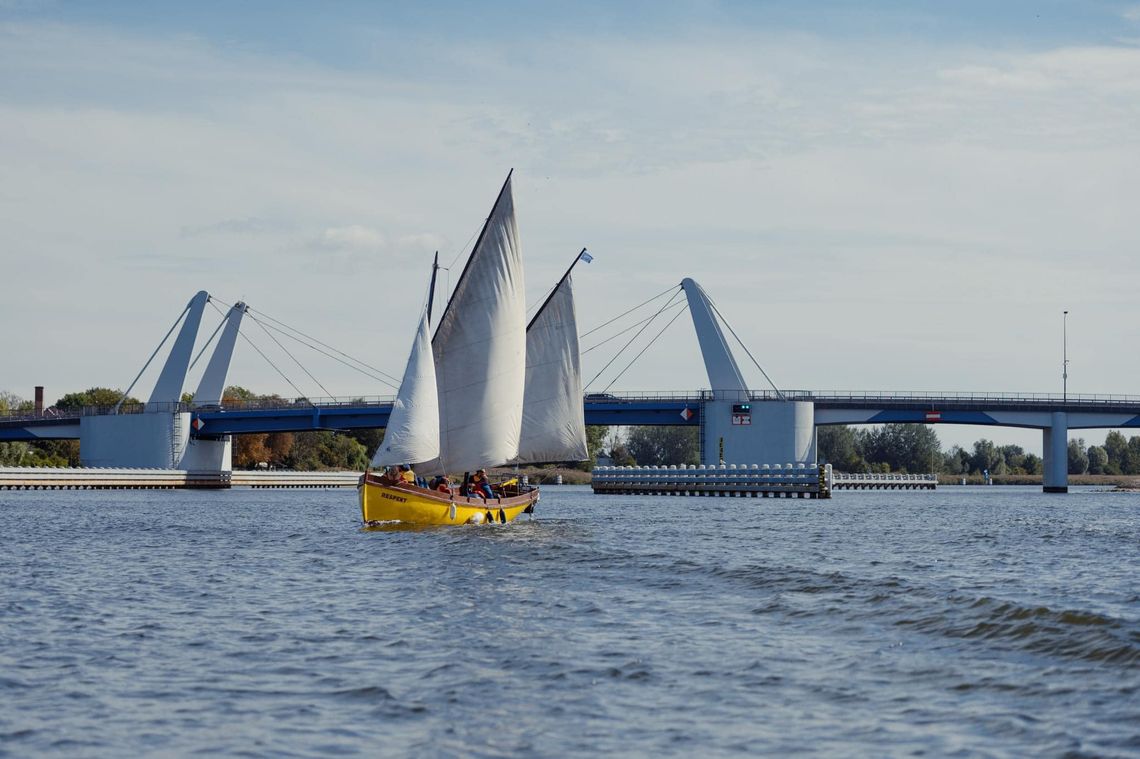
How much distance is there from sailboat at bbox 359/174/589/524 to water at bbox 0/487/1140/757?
11.0 metres

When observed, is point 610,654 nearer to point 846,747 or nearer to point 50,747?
point 846,747

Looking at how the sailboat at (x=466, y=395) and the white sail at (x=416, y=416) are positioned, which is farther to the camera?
the sailboat at (x=466, y=395)

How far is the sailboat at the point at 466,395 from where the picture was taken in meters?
60.5

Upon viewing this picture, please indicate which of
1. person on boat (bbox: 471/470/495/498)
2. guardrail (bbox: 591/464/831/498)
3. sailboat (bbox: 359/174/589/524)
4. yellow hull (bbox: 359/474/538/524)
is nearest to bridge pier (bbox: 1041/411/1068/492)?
guardrail (bbox: 591/464/831/498)

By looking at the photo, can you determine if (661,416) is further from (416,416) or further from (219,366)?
(416,416)

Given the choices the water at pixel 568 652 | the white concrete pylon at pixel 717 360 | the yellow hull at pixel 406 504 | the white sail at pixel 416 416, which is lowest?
the water at pixel 568 652

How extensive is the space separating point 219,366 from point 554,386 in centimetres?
10435

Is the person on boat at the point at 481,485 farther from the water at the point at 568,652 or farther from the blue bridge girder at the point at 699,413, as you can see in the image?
the blue bridge girder at the point at 699,413

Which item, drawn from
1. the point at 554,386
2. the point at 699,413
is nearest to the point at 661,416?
the point at 699,413

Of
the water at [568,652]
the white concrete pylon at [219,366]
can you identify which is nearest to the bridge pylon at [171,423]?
the white concrete pylon at [219,366]

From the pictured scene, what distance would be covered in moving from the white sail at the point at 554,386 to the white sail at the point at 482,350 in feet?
23.9

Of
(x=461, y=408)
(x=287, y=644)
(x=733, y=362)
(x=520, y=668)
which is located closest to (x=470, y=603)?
(x=287, y=644)

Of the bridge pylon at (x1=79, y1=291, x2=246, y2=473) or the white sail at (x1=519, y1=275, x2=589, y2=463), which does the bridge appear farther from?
the white sail at (x1=519, y1=275, x2=589, y2=463)

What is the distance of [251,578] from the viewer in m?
38.9
